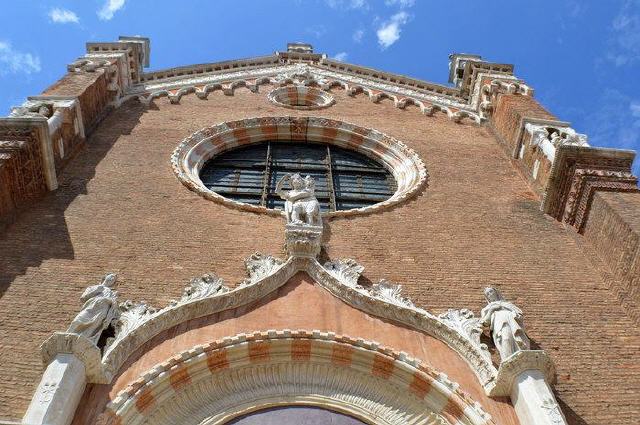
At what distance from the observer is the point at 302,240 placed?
309 inches

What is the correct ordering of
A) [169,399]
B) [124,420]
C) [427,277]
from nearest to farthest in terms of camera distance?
[124,420]
[169,399]
[427,277]

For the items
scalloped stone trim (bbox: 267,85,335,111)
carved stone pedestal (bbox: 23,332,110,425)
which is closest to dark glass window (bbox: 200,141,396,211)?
scalloped stone trim (bbox: 267,85,335,111)

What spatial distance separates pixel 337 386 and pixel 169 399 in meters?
1.58

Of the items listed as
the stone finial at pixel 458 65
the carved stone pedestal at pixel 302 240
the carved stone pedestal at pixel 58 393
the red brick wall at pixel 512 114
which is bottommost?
the carved stone pedestal at pixel 58 393

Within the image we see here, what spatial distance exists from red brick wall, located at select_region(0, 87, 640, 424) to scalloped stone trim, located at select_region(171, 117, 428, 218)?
0.69 feet

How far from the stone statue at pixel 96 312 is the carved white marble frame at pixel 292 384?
69 cm

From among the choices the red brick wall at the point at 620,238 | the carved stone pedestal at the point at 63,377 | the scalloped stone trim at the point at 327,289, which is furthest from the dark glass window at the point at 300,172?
the carved stone pedestal at the point at 63,377

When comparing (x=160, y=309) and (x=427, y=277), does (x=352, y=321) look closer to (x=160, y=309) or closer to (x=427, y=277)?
(x=427, y=277)

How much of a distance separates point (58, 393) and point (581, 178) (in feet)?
23.5

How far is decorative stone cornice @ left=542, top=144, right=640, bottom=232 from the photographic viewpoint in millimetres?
8938

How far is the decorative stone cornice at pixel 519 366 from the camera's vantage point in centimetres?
593

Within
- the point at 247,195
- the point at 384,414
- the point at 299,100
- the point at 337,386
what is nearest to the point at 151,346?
the point at 337,386

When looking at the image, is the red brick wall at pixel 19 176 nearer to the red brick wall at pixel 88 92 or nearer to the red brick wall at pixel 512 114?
the red brick wall at pixel 88 92

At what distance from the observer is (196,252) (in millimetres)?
8148
